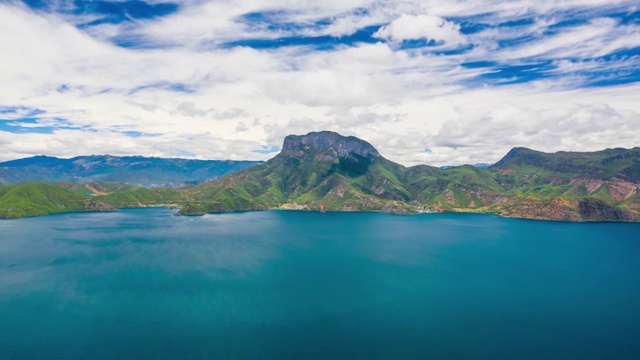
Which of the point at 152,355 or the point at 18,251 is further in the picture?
the point at 18,251

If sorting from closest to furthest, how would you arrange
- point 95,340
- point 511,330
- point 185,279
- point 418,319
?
point 95,340
point 511,330
point 418,319
point 185,279

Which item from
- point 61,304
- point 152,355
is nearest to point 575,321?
point 152,355

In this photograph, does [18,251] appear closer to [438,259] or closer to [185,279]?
[185,279]

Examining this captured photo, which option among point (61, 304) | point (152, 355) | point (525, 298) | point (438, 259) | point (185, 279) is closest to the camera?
point (152, 355)

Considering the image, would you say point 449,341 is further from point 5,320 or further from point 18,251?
point 18,251

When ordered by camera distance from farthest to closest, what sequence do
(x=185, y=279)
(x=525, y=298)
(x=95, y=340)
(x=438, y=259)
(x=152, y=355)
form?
(x=438, y=259), (x=185, y=279), (x=525, y=298), (x=95, y=340), (x=152, y=355)

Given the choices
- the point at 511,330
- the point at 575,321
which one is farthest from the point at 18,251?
the point at 575,321
